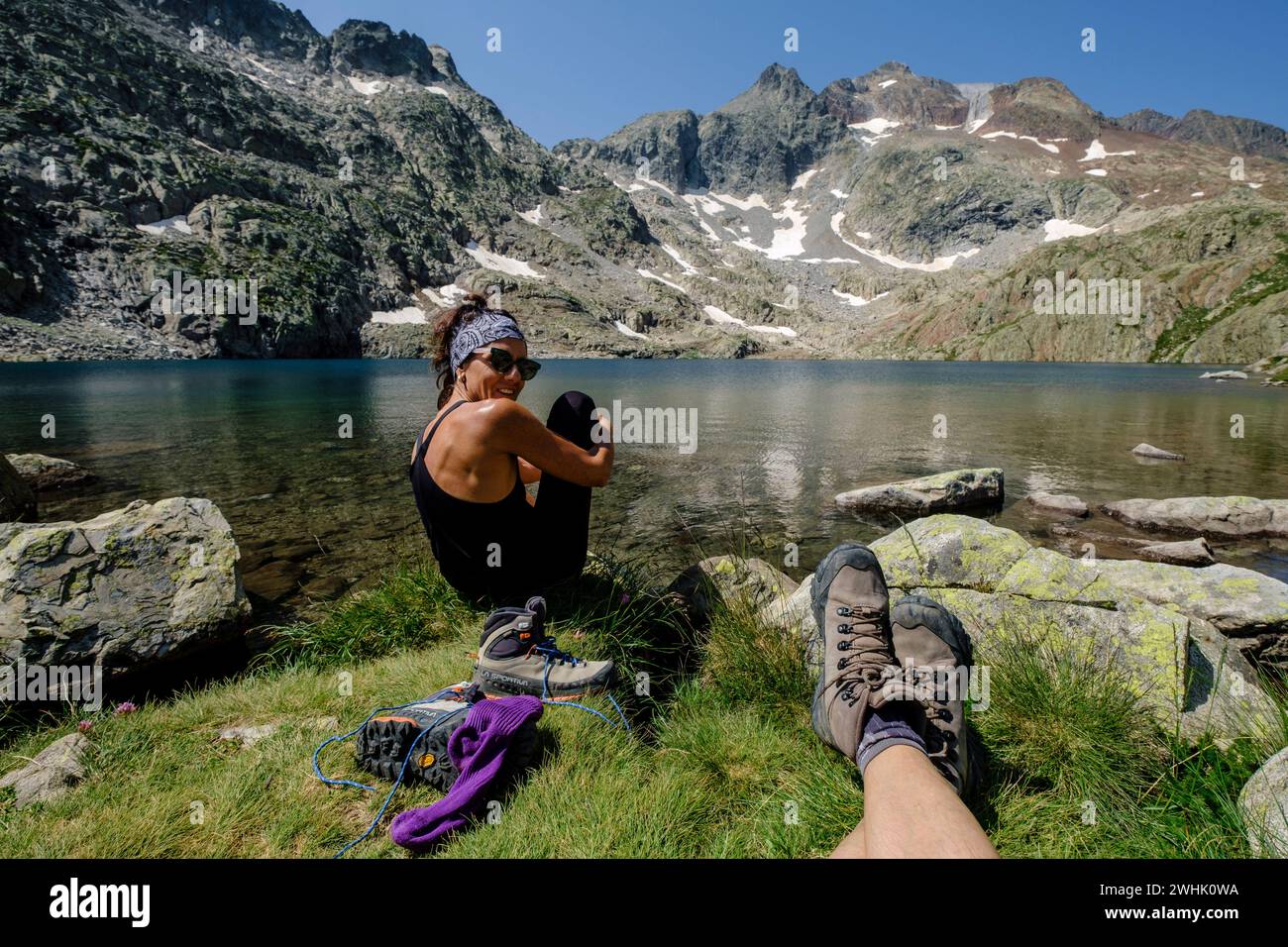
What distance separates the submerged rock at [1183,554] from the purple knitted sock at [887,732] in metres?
10.0

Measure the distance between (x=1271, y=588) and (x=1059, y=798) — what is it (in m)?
5.63

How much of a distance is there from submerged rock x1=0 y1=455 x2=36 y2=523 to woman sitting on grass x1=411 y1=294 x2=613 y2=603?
10460 mm

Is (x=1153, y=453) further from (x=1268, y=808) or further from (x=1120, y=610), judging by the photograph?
(x=1268, y=808)

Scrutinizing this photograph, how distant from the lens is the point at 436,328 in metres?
4.46

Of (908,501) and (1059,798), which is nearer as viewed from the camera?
(1059,798)

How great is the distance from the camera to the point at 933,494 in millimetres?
12984

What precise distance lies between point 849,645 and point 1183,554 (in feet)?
33.4

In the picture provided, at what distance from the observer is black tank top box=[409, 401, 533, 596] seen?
4.08m

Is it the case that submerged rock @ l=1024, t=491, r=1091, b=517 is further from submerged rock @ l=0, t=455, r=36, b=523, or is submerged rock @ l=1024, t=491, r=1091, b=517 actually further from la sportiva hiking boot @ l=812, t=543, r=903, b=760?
submerged rock @ l=0, t=455, r=36, b=523

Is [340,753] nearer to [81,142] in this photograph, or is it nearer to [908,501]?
[908,501]

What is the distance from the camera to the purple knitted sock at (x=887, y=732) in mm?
2660

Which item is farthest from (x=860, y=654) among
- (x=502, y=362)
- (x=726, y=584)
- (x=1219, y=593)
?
(x=1219, y=593)

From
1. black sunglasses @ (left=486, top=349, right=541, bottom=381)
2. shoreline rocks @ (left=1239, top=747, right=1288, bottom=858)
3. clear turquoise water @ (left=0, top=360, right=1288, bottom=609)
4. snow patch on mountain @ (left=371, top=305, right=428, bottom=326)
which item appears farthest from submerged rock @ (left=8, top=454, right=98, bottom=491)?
snow patch on mountain @ (left=371, top=305, right=428, bottom=326)
